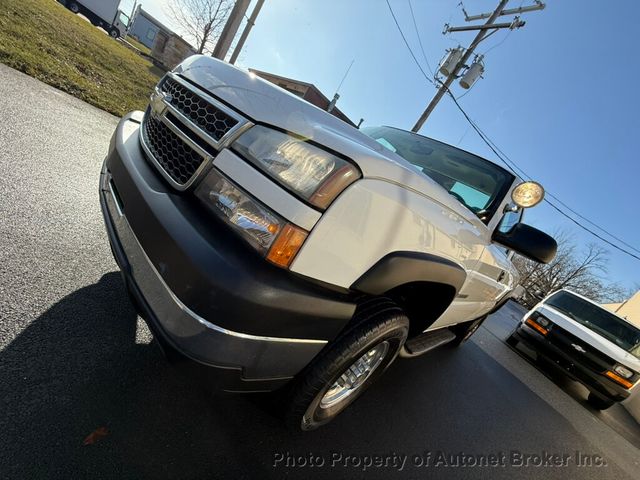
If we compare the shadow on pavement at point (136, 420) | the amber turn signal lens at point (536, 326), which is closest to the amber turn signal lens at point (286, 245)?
the shadow on pavement at point (136, 420)

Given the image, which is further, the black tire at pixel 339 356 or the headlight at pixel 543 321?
the headlight at pixel 543 321

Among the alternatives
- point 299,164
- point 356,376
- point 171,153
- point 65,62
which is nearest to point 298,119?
point 299,164

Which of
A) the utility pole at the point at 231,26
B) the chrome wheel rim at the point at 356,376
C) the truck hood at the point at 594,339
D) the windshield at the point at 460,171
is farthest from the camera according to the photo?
the utility pole at the point at 231,26

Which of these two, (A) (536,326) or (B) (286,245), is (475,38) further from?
(B) (286,245)

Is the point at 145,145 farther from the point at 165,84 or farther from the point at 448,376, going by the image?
the point at 448,376

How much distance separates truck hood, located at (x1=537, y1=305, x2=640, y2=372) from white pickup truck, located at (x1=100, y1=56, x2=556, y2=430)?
4890 mm

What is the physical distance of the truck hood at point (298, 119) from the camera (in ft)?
4.33

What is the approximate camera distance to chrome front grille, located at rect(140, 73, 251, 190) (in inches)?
54.5

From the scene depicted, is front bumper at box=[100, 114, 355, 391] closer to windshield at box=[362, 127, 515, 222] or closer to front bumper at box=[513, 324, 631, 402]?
windshield at box=[362, 127, 515, 222]

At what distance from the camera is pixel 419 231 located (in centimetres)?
155

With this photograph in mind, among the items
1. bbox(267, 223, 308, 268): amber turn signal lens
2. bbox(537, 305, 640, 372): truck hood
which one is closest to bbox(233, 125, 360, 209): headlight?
bbox(267, 223, 308, 268): amber turn signal lens

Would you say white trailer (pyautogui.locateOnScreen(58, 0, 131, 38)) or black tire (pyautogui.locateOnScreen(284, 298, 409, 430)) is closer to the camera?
black tire (pyautogui.locateOnScreen(284, 298, 409, 430))

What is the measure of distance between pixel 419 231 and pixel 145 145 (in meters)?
1.42

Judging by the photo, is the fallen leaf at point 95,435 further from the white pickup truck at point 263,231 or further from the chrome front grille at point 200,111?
the chrome front grille at point 200,111
